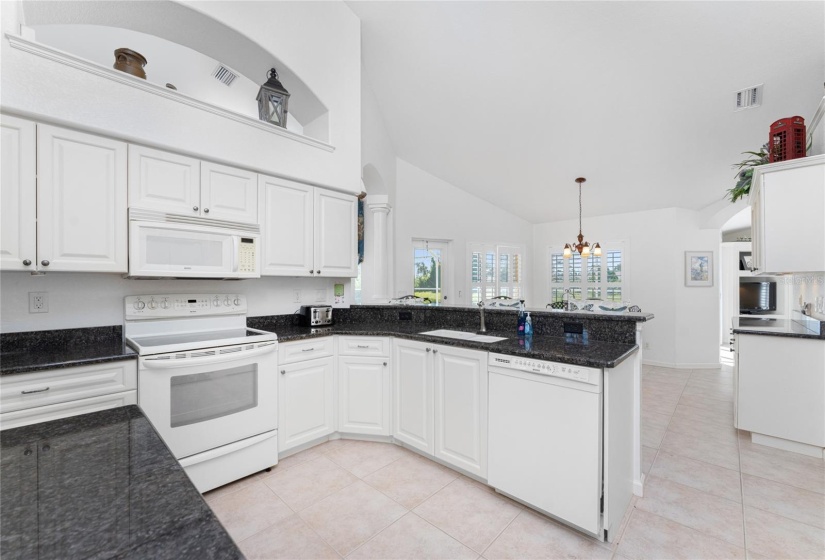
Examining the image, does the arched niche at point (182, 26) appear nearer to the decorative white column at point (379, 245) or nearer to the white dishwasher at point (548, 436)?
the decorative white column at point (379, 245)

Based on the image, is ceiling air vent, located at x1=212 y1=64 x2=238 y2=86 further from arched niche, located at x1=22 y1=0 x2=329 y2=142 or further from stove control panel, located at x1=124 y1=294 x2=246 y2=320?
stove control panel, located at x1=124 y1=294 x2=246 y2=320

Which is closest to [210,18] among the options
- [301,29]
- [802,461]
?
[301,29]

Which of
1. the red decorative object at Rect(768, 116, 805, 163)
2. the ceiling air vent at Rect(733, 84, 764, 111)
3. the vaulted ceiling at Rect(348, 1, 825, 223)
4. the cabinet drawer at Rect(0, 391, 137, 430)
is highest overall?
the vaulted ceiling at Rect(348, 1, 825, 223)

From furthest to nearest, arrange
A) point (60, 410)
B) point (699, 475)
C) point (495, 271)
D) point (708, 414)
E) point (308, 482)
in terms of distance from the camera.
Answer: point (495, 271) < point (708, 414) < point (699, 475) < point (308, 482) < point (60, 410)

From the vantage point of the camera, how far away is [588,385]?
1.74 meters

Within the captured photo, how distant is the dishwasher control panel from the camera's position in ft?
5.69

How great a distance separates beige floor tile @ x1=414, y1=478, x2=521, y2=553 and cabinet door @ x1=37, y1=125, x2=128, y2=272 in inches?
94.1

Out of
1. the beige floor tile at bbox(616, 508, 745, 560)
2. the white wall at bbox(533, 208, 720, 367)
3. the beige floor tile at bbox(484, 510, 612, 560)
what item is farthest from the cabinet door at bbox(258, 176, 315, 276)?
the white wall at bbox(533, 208, 720, 367)

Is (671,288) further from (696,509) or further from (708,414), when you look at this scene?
(696,509)

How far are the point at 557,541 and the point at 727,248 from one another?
736 cm

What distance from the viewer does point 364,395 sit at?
2.85 meters

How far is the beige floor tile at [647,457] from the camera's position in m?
2.53

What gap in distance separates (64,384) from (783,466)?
4.66m

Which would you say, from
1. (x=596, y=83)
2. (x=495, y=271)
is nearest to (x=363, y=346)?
(x=596, y=83)
